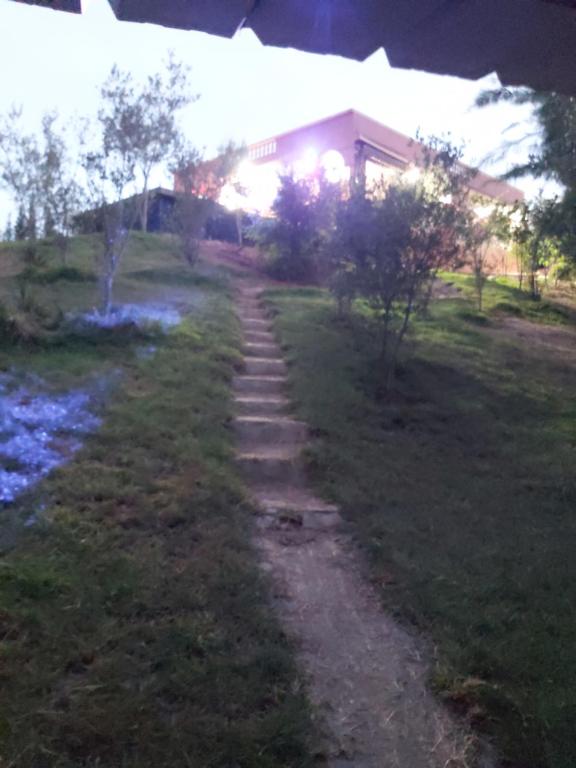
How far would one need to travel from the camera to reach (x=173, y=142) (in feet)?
37.1

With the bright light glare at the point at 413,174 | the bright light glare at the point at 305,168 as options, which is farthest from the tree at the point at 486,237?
the bright light glare at the point at 305,168

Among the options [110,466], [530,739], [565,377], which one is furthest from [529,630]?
[565,377]

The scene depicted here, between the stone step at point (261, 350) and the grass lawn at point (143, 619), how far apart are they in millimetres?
3192

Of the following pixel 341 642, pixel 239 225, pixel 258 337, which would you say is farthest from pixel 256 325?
pixel 239 225

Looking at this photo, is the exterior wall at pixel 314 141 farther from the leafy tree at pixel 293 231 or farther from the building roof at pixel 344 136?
the leafy tree at pixel 293 231

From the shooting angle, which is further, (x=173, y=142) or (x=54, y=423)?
(x=173, y=142)

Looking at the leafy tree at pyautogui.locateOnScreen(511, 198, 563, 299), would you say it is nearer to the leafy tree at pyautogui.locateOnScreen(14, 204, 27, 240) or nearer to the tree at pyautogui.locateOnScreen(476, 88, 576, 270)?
the tree at pyautogui.locateOnScreen(476, 88, 576, 270)

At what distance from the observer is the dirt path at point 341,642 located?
3.12m

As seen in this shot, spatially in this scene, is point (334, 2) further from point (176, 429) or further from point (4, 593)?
point (176, 429)

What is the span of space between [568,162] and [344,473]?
4679mm

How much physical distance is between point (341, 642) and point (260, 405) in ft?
13.5

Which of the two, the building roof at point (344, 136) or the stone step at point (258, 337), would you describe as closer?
the stone step at point (258, 337)

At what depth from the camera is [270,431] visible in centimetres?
707

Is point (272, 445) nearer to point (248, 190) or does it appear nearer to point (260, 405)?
point (260, 405)
